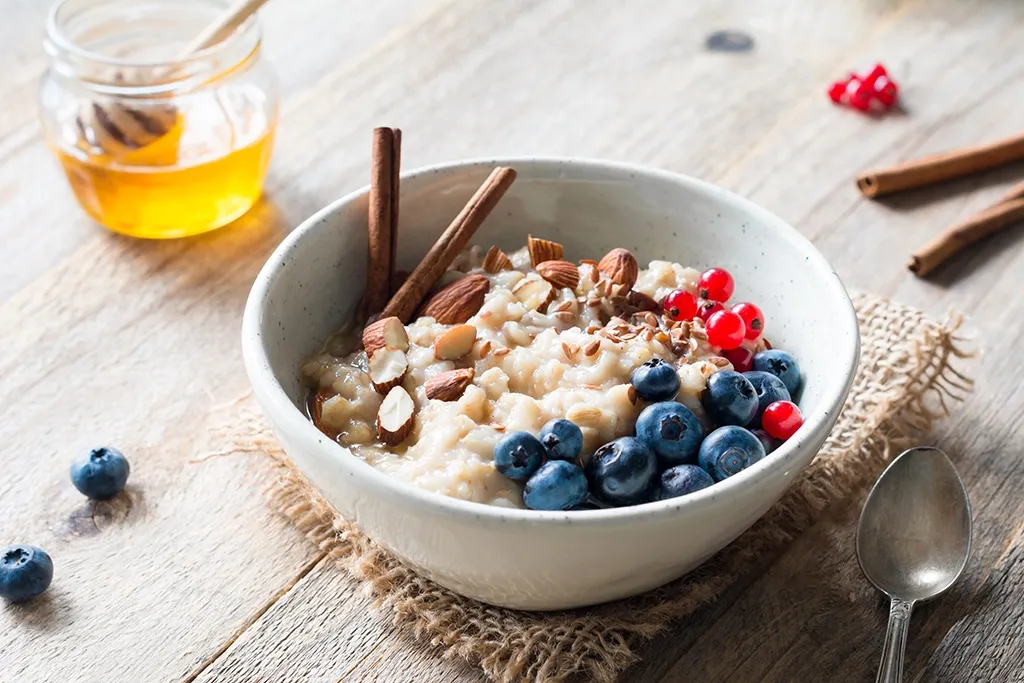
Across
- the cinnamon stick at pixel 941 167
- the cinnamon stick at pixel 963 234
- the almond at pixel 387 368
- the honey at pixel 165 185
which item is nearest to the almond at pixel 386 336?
the almond at pixel 387 368

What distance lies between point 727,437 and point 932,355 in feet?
2.06

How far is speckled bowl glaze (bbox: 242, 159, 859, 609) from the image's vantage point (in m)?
1.28

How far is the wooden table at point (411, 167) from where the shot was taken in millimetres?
1500

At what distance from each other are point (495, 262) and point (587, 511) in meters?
0.60

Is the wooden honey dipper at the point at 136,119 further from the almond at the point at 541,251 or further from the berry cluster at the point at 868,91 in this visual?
the berry cluster at the point at 868,91

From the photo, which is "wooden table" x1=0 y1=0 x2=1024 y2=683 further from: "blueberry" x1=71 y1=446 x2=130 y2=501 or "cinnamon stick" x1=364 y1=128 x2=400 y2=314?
"cinnamon stick" x1=364 y1=128 x2=400 y2=314

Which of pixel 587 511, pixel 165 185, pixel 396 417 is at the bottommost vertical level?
pixel 165 185

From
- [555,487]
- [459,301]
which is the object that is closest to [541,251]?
[459,301]

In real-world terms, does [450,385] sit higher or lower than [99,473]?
higher

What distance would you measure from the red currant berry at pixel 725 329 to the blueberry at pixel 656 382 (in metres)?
0.15

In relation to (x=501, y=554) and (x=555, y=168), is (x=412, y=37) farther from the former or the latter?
(x=501, y=554)

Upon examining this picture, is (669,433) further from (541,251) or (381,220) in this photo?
(381,220)

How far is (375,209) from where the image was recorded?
1.73 metres

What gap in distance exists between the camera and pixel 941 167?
2381 millimetres
